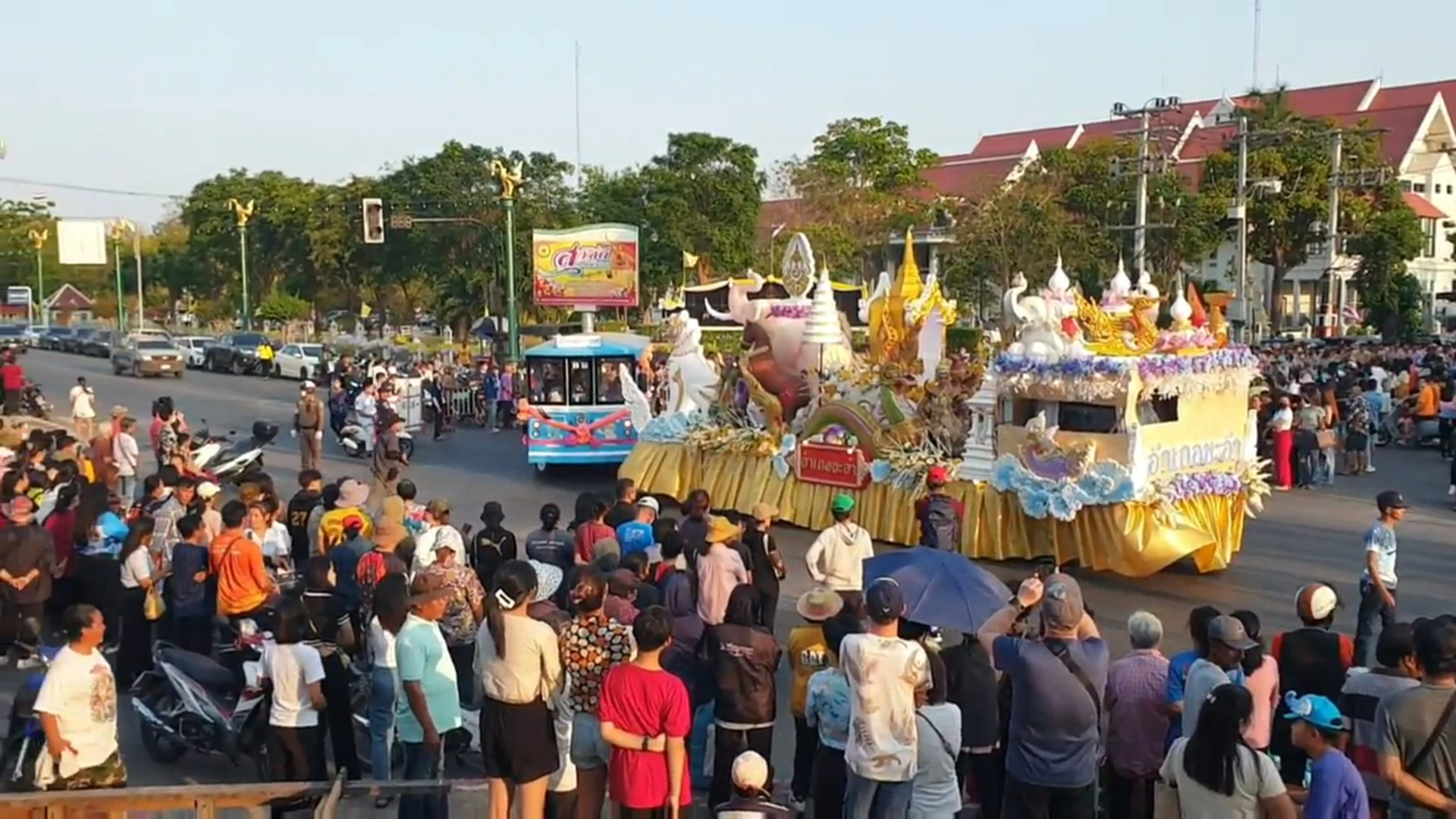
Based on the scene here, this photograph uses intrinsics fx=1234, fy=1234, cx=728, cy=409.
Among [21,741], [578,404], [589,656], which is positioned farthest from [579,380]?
[589,656]

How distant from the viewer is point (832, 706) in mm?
5355

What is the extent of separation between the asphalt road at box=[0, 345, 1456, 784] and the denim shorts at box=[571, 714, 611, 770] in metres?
1.96

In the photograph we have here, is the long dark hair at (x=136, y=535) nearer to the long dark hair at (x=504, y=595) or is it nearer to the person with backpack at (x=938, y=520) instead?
the long dark hair at (x=504, y=595)

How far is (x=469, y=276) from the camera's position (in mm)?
46781

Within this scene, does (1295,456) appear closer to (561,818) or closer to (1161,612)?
(1161,612)

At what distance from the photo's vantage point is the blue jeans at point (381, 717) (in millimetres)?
6070

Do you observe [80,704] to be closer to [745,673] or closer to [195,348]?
[745,673]

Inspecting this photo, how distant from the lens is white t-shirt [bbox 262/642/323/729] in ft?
19.1

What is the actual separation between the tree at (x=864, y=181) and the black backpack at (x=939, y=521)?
3944 cm

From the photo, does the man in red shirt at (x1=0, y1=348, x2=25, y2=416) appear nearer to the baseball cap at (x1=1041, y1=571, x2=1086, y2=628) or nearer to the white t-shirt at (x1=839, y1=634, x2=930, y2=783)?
the white t-shirt at (x1=839, y1=634, x2=930, y2=783)

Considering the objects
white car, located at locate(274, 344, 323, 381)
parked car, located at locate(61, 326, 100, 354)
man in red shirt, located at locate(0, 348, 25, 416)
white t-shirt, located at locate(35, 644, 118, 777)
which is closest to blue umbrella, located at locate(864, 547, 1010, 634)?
white t-shirt, located at locate(35, 644, 118, 777)

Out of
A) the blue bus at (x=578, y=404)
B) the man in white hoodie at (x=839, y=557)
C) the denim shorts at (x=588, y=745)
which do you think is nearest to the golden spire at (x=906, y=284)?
the blue bus at (x=578, y=404)

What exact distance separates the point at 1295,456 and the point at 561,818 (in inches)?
559

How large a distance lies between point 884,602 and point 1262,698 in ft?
5.49
